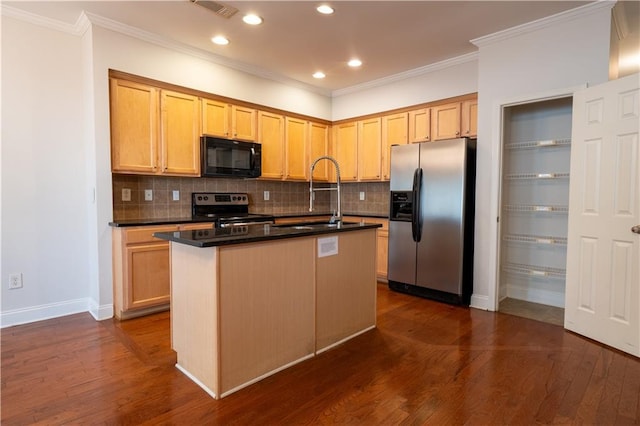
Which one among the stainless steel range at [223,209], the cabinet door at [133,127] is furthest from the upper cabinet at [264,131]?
the stainless steel range at [223,209]

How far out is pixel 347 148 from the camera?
541cm

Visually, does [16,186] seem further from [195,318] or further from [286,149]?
[286,149]

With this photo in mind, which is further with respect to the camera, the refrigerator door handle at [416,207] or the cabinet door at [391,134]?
the cabinet door at [391,134]

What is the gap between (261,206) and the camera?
5.07 m

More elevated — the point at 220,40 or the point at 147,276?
the point at 220,40

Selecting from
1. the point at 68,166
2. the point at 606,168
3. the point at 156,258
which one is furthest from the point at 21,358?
the point at 606,168

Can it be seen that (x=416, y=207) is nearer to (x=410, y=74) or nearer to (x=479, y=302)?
(x=479, y=302)

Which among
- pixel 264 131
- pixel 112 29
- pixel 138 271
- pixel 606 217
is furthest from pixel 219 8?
pixel 606 217

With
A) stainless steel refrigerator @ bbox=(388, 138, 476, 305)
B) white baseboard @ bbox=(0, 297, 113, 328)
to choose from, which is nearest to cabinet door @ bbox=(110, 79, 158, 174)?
white baseboard @ bbox=(0, 297, 113, 328)

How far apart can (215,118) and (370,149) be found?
2.17 m

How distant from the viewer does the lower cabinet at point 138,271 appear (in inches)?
130

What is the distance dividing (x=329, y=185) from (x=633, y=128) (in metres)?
3.81

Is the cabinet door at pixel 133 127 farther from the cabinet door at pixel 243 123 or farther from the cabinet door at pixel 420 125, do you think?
the cabinet door at pixel 420 125

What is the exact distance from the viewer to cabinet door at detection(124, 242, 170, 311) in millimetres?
3309
